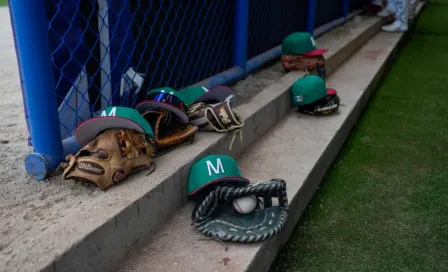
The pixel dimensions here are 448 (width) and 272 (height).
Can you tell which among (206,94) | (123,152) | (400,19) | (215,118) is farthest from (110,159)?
(400,19)

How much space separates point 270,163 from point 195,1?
1.08m

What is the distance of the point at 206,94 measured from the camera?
2.50m

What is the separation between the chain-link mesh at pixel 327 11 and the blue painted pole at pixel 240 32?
222 cm

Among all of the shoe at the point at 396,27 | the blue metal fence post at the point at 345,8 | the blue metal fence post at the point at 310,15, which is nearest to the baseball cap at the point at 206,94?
the blue metal fence post at the point at 310,15

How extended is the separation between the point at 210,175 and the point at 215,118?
1.48 feet

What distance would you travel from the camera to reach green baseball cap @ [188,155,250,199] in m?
1.85

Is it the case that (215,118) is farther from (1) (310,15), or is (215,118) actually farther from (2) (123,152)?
(1) (310,15)

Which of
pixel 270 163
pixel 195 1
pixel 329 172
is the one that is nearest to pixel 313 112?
pixel 329 172

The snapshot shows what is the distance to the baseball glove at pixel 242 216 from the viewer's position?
1.72 metres

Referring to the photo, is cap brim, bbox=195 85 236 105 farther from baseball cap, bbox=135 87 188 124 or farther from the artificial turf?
the artificial turf

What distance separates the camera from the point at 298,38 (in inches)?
142

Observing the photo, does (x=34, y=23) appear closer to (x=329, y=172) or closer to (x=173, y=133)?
(x=173, y=133)

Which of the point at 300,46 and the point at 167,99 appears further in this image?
the point at 300,46

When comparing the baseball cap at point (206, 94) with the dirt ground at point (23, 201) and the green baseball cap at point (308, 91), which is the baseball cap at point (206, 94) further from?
the dirt ground at point (23, 201)
